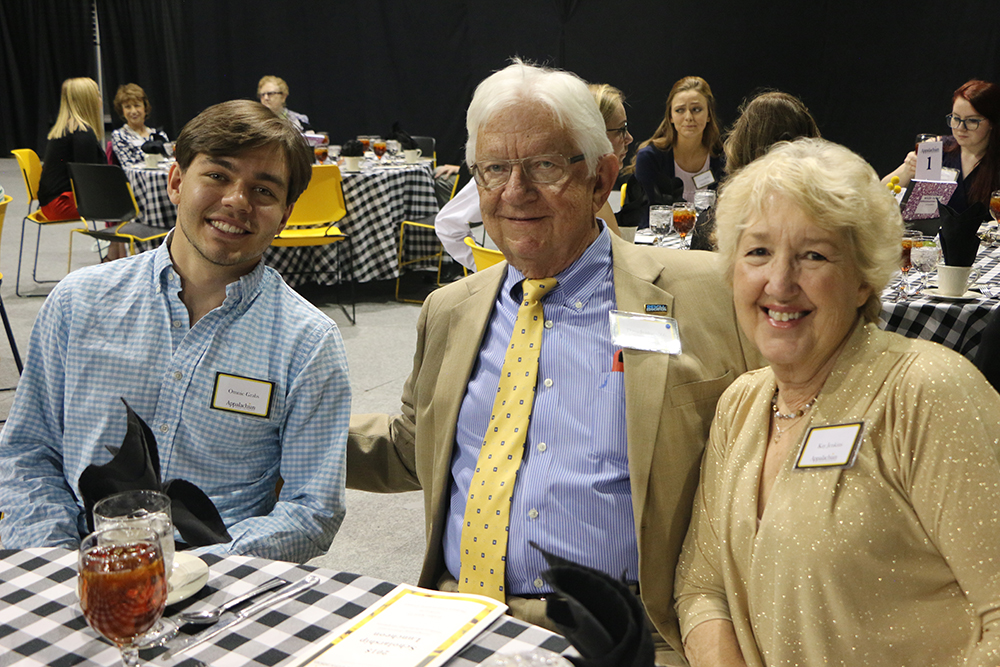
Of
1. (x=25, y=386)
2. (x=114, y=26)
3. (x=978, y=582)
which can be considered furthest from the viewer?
(x=114, y=26)

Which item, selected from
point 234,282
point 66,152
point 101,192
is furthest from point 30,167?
point 234,282

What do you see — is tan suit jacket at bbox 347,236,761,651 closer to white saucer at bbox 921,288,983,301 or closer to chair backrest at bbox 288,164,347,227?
white saucer at bbox 921,288,983,301

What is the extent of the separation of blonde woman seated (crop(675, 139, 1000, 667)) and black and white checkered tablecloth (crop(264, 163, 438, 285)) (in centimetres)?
512

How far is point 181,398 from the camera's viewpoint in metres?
1.80

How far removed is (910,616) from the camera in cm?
132

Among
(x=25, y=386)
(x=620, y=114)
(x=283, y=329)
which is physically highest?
(x=620, y=114)

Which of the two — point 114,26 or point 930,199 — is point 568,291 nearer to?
point 930,199

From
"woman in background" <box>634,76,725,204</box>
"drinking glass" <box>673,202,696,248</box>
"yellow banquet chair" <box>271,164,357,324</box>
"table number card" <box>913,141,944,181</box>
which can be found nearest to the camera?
"drinking glass" <box>673,202,696,248</box>

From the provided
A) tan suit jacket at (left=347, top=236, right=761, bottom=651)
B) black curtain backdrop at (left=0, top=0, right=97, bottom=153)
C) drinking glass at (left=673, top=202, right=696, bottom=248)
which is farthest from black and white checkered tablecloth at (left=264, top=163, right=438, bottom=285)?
black curtain backdrop at (left=0, top=0, right=97, bottom=153)

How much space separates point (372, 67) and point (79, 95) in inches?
249

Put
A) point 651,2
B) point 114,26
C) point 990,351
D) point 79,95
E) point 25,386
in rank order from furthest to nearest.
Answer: point 114,26 < point 651,2 < point 79,95 < point 990,351 < point 25,386

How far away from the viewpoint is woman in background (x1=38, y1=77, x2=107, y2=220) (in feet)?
21.8

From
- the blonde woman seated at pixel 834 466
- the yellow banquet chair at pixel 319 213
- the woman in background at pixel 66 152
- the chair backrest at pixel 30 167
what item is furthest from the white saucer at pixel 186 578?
the chair backrest at pixel 30 167

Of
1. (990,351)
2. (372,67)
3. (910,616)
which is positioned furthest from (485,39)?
(910,616)
